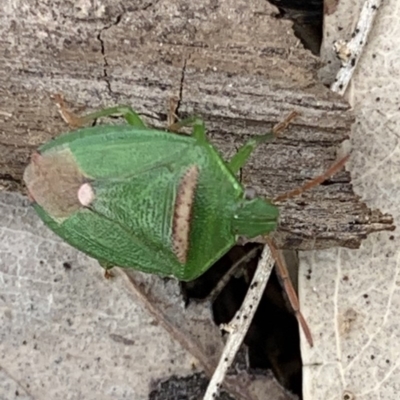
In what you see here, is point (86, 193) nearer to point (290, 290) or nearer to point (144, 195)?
point (144, 195)

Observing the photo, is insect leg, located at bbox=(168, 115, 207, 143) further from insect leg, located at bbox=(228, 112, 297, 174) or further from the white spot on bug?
the white spot on bug

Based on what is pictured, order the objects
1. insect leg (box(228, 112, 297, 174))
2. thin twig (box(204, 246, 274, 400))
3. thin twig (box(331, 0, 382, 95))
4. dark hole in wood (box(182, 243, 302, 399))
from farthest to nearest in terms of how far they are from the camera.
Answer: dark hole in wood (box(182, 243, 302, 399)), thin twig (box(204, 246, 274, 400)), thin twig (box(331, 0, 382, 95)), insect leg (box(228, 112, 297, 174))

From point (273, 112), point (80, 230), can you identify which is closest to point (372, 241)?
point (273, 112)

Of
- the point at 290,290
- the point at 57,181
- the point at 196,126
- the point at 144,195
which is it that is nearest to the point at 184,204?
the point at 144,195

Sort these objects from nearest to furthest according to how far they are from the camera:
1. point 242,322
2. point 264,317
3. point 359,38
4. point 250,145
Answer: point 250,145 → point 359,38 → point 242,322 → point 264,317

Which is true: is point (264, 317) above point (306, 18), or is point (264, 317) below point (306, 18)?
below

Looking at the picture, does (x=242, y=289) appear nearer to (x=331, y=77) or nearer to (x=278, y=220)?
(x=278, y=220)

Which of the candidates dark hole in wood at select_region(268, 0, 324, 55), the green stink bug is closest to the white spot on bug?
the green stink bug
